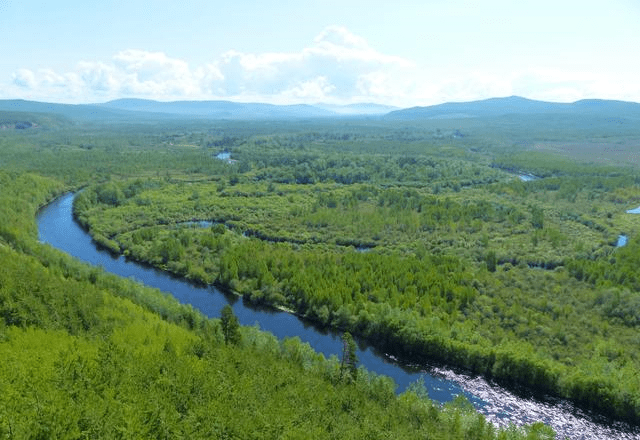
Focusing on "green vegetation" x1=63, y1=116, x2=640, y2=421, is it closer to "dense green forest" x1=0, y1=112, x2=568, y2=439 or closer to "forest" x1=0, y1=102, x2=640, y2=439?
"forest" x1=0, y1=102, x2=640, y2=439

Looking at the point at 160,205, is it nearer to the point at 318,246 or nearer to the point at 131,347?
the point at 318,246

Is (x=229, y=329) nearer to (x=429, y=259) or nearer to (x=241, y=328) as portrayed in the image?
(x=241, y=328)

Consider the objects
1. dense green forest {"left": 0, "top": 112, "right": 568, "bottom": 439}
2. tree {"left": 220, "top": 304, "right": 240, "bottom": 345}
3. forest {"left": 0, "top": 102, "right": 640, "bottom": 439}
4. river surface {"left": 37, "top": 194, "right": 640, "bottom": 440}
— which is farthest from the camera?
tree {"left": 220, "top": 304, "right": 240, "bottom": 345}

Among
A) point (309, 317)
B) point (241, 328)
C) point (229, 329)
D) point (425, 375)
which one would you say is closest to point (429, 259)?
point (309, 317)

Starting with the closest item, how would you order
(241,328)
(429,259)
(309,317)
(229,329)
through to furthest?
1. (229,329)
2. (241,328)
3. (309,317)
4. (429,259)

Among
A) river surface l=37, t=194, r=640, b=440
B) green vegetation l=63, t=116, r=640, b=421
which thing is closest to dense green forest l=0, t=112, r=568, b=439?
green vegetation l=63, t=116, r=640, b=421

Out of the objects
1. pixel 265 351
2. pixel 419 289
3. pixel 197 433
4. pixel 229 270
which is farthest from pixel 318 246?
pixel 197 433

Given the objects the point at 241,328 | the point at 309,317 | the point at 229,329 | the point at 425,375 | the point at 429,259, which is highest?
the point at 229,329

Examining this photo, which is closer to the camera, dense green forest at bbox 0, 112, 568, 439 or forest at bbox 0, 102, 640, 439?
dense green forest at bbox 0, 112, 568, 439
